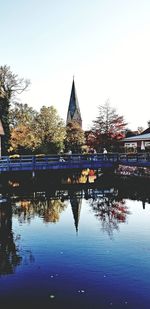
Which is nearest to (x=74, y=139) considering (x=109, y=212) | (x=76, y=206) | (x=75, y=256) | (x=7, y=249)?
(x=76, y=206)

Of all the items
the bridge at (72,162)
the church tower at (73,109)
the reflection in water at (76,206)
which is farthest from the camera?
the church tower at (73,109)

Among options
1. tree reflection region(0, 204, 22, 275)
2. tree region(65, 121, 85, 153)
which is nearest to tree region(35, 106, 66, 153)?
tree region(65, 121, 85, 153)

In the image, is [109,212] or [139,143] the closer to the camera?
[109,212]

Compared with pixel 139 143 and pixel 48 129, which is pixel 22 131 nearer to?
pixel 48 129

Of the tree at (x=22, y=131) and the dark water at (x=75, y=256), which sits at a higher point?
the tree at (x=22, y=131)

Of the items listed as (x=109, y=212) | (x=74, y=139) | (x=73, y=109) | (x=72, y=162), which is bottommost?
(x=109, y=212)

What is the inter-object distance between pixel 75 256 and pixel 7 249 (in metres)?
3.02

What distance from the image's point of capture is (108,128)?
50625 mm

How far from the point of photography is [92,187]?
32125mm

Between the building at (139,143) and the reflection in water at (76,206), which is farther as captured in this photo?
the building at (139,143)

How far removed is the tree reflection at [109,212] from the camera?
58.0 feet

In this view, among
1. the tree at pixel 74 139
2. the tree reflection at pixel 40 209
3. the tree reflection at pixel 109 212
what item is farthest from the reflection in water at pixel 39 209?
the tree at pixel 74 139

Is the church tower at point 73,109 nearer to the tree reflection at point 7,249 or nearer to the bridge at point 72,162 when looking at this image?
the bridge at point 72,162

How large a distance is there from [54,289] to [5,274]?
2.13 metres
